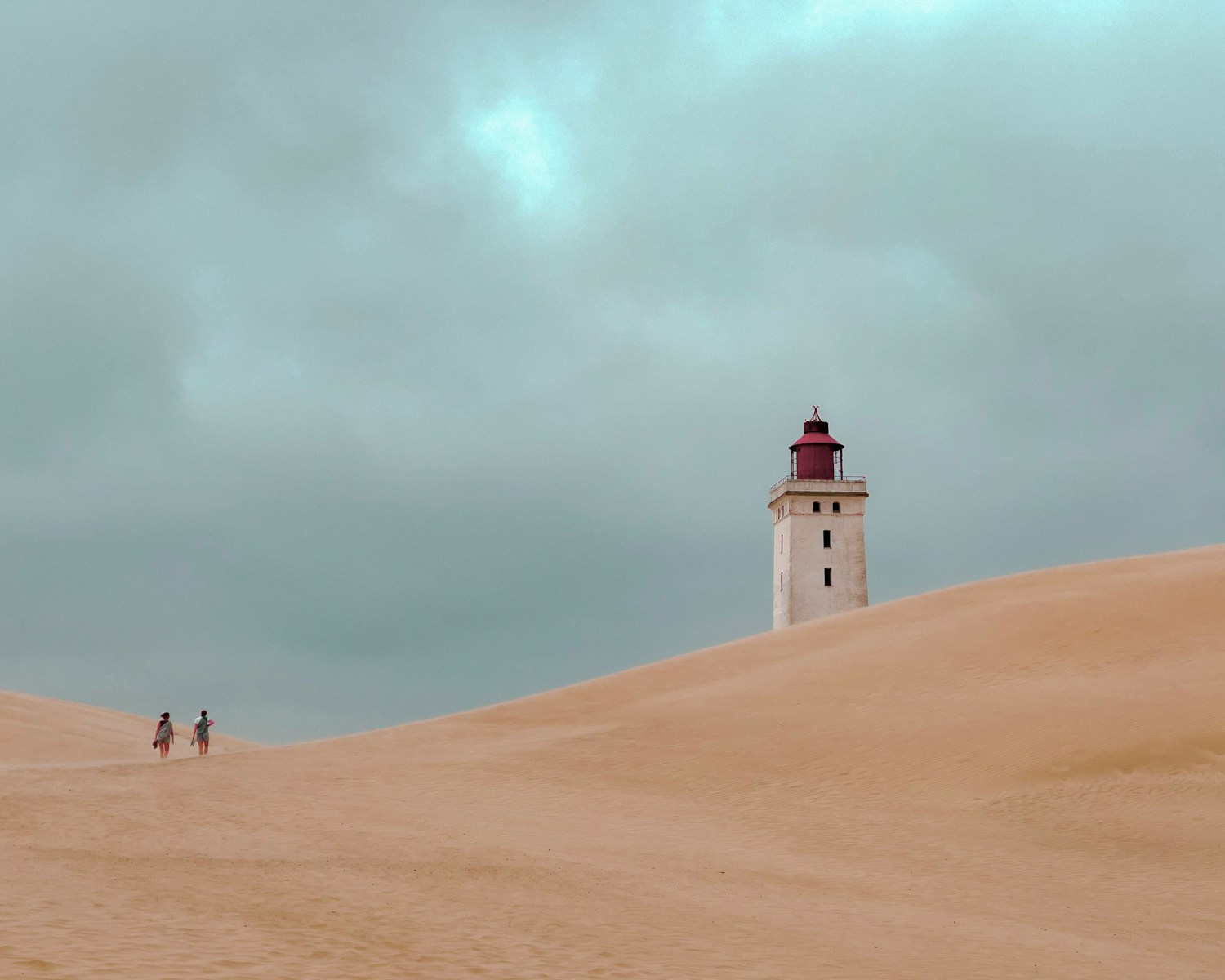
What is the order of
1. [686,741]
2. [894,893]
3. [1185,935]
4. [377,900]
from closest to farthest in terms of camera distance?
[377,900]
[1185,935]
[894,893]
[686,741]

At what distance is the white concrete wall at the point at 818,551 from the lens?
195 feet

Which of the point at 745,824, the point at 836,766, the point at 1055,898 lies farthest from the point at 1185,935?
the point at 836,766

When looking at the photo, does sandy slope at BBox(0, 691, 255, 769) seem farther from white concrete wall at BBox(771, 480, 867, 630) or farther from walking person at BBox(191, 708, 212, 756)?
white concrete wall at BBox(771, 480, 867, 630)

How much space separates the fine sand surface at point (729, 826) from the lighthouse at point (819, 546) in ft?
73.9

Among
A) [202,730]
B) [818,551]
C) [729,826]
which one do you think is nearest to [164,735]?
[202,730]

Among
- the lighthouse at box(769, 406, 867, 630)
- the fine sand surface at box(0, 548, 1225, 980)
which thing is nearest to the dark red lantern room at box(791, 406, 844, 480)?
the lighthouse at box(769, 406, 867, 630)

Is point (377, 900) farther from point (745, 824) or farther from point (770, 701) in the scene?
point (770, 701)

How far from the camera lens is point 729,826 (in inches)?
835

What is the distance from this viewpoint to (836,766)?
81.2ft

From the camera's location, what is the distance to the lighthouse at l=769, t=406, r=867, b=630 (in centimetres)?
5959

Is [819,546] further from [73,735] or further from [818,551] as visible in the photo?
[73,735]

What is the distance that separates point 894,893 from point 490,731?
15.3 m

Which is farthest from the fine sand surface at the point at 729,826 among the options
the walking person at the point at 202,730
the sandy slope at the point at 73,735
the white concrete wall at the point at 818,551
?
the white concrete wall at the point at 818,551

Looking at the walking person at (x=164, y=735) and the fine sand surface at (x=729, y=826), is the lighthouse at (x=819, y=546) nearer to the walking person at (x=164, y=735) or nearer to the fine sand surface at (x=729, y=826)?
the fine sand surface at (x=729, y=826)
